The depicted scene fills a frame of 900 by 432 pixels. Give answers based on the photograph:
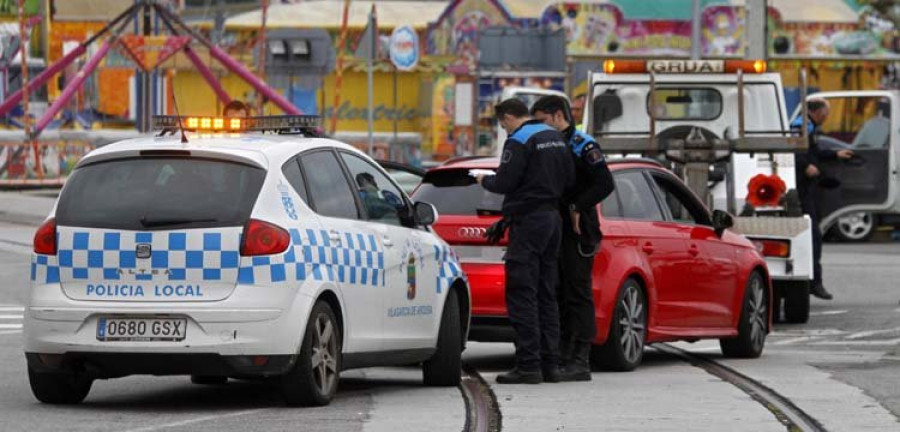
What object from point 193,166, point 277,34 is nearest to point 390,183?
point 193,166

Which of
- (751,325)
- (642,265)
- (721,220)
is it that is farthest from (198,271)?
(751,325)

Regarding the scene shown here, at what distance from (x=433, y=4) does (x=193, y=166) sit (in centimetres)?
5716

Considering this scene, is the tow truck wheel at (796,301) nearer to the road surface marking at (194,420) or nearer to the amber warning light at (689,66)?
the amber warning light at (689,66)

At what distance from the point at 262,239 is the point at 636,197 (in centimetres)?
434

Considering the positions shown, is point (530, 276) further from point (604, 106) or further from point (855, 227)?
point (855, 227)

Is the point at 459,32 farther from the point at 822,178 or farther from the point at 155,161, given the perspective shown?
the point at 155,161

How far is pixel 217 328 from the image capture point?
1025cm

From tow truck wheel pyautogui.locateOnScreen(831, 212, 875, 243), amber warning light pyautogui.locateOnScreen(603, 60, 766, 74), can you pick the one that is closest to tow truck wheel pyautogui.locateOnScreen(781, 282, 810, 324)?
amber warning light pyautogui.locateOnScreen(603, 60, 766, 74)

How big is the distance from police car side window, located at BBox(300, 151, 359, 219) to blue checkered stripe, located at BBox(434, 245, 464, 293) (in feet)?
3.12

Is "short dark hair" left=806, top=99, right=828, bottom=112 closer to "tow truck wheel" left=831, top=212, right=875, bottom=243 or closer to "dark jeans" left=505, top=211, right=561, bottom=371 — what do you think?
"dark jeans" left=505, top=211, right=561, bottom=371

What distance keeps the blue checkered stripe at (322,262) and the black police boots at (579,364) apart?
1798 millimetres

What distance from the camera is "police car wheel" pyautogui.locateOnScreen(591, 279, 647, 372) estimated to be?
1332 centimetres

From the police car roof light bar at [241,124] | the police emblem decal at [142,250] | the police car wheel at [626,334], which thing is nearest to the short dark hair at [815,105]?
the police car wheel at [626,334]

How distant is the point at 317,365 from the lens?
10656mm
